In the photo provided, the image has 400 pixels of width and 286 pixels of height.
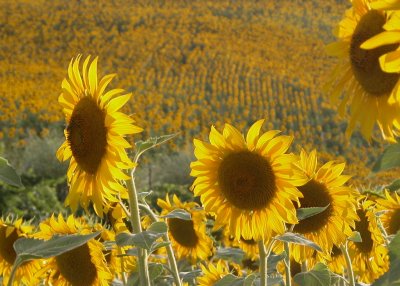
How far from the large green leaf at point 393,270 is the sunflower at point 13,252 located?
150 centimetres

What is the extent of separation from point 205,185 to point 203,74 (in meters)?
16.7

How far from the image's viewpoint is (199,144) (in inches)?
67.5

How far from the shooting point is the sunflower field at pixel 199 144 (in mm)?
1231

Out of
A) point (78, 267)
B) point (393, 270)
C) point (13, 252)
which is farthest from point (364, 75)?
point (13, 252)

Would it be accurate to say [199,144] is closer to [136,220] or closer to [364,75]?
[136,220]

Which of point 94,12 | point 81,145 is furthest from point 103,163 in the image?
point 94,12

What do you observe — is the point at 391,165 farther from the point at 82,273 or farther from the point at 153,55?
the point at 153,55

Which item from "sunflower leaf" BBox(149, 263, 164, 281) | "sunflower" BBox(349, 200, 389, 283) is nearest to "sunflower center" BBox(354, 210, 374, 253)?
"sunflower" BBox(349, 200, 389, 283)

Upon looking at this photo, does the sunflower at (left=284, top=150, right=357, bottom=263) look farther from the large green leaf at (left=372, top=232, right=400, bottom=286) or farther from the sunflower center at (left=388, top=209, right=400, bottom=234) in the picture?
the large green leaf at (left=372, top=232, right=400, bottom=286)

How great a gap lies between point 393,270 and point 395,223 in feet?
4.57

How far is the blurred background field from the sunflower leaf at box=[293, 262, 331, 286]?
520 centimetres

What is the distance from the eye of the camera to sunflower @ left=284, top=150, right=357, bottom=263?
1953 millimetres

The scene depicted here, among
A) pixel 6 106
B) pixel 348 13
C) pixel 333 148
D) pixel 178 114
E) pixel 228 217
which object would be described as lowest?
pixel 333 148

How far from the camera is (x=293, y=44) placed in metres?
21.5
